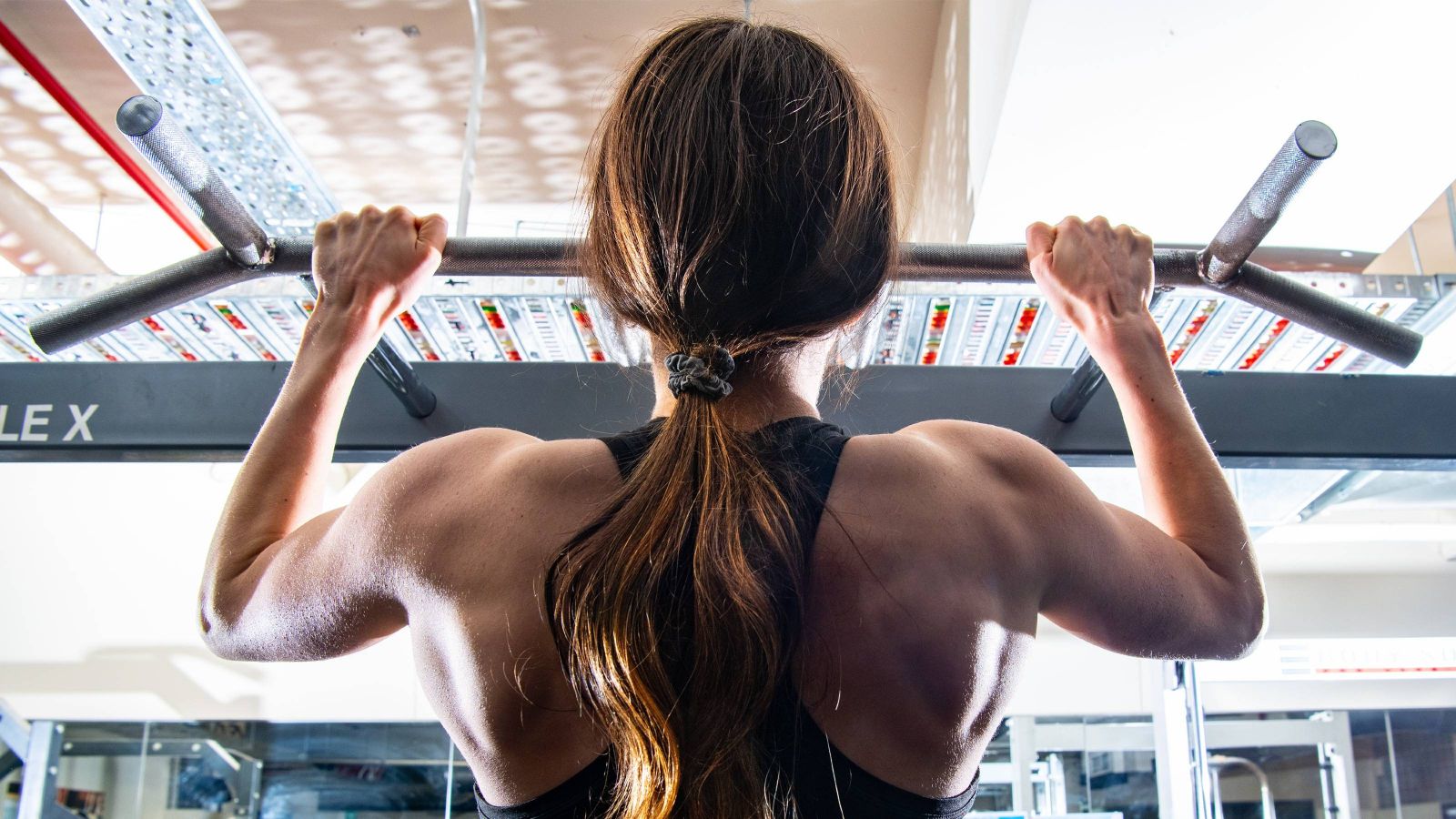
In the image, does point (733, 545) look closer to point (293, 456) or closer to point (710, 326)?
point (710, 326)

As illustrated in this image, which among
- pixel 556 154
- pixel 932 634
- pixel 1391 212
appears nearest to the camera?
pixel 932 634

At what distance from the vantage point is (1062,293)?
989 millimetres

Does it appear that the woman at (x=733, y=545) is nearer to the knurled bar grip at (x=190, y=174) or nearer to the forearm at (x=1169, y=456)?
the forearm at (x=1169, y=456)

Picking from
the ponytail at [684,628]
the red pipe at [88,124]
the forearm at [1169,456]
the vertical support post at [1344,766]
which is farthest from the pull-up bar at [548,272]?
the vertical support post at [1344,766]

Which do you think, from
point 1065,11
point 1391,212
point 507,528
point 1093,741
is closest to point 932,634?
point 507,528

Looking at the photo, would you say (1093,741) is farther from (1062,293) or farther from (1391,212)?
(1062,293)

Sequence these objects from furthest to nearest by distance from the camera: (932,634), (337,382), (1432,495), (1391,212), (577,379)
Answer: (1432,495), (1391,212), (577,379), (337,382), (932,634)

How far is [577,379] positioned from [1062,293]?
52 cm

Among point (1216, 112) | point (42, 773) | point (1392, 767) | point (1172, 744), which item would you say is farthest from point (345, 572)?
point (1392, 767)

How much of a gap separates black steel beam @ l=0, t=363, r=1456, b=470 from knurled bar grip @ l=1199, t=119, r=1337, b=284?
0.24 m

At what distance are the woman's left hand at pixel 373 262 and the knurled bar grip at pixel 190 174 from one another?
0.06 m

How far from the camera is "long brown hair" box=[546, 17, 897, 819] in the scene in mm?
660

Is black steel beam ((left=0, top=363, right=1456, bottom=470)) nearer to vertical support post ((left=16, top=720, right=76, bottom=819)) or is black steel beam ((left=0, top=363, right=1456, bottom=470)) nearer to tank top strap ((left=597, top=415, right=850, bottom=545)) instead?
tank top strap ((left=597, top=415, right=850, bottom=545))

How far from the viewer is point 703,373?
28.5 inches
